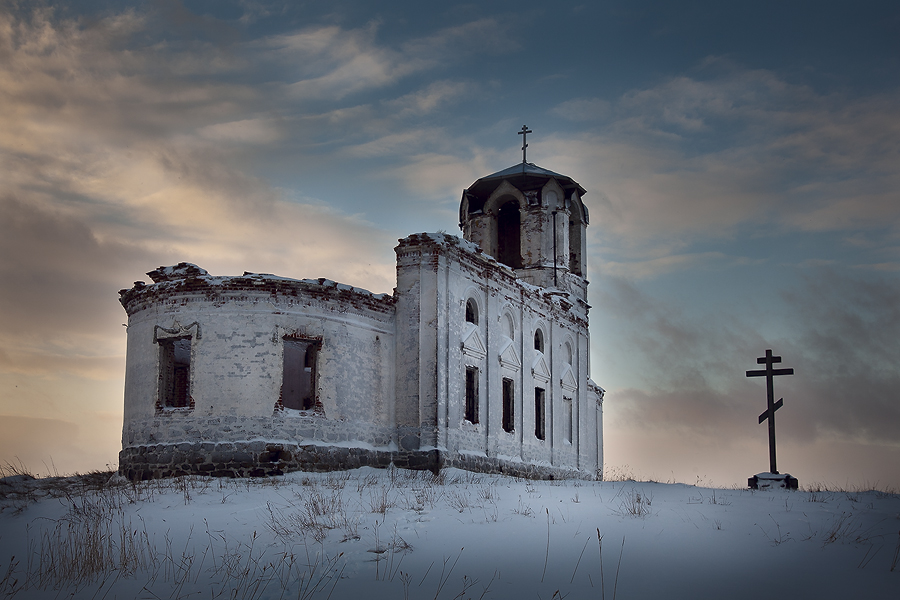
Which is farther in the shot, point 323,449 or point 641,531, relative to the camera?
point 323,449

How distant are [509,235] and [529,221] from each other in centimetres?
168

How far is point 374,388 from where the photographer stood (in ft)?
65.3

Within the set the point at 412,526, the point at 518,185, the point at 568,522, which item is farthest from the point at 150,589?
the point at 518,185

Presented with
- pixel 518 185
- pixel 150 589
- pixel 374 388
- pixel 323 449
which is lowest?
pixel 150 589

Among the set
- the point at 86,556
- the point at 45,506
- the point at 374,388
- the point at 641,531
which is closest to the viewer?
the point at 86,556

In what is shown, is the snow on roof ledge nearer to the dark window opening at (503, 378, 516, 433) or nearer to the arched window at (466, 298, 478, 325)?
the arched window at (466, 298, 478, 325)

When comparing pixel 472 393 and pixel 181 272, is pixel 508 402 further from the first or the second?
pixel 181 272

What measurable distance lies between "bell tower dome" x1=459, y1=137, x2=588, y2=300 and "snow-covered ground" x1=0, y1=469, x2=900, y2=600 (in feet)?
49.0

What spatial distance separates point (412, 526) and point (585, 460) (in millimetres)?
19329

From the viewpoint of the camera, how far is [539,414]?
2619 cm

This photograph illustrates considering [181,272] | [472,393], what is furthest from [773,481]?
[181,272]

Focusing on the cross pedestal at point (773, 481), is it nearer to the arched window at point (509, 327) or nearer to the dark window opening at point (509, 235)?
the arched window at point (509, 327)

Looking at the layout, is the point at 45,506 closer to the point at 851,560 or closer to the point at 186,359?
the point at 186,359

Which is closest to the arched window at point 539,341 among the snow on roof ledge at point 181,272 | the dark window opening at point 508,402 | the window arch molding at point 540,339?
the window arch molding at point 540,339
